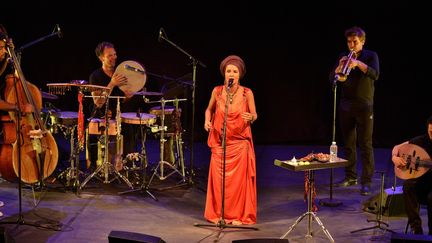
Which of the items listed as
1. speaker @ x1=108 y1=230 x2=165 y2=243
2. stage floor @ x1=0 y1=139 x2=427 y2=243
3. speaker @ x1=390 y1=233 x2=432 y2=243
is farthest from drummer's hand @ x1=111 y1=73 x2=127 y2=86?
speaker @ x1=390 y1=233 x2=432 y2=243

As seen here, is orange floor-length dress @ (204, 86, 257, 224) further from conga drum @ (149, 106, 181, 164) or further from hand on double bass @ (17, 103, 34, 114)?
conga drum @ (149, 106, 181, 164)

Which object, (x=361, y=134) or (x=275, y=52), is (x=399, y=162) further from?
(x=275, y=52)

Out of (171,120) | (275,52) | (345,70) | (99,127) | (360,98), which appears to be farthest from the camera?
(275,52)

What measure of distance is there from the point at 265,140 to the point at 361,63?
4116 mm

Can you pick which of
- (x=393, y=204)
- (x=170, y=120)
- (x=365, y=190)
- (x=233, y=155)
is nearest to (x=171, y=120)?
(x=170, y=120)

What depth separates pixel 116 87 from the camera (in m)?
7.42

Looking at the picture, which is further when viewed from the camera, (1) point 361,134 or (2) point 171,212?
(1) point 361,134

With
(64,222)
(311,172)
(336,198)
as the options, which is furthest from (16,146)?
(336,198)

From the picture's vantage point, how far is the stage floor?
17.5ft

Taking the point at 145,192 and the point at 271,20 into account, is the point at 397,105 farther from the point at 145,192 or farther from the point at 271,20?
the point at 145,192

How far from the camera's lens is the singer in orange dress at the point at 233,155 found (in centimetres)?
555

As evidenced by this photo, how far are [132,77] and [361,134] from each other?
282cm

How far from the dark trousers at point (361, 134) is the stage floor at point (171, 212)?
1.05 feet

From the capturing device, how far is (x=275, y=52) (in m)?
10.1
